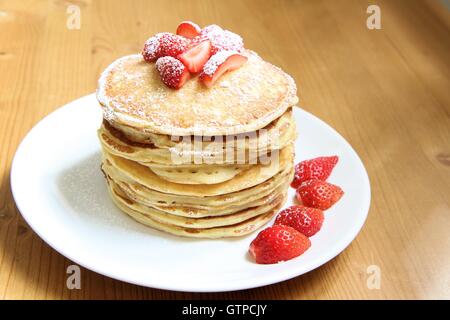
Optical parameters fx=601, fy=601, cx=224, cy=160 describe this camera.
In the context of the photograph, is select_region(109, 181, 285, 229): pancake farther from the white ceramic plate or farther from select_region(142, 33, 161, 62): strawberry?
select_region(142, 33, 161, 62): strawberry

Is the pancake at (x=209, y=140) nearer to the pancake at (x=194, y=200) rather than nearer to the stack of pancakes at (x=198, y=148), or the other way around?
the stack of pancakes at (x=198, y=148)

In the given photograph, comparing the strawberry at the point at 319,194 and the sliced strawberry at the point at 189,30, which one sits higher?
the sliced strawberry at the point at 189,30

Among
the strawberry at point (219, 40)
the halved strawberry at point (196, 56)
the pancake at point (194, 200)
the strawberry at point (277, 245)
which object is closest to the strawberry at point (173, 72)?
the halved strawberry at point (196, 56)

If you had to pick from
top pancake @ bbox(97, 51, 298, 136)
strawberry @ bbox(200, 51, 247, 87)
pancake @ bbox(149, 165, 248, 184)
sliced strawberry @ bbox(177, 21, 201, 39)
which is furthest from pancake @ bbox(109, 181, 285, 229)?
sliced strawberry @ bbox(177, 21, 201, 39)

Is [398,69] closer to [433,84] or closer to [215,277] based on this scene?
[433,84]

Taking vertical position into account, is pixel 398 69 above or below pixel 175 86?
below
